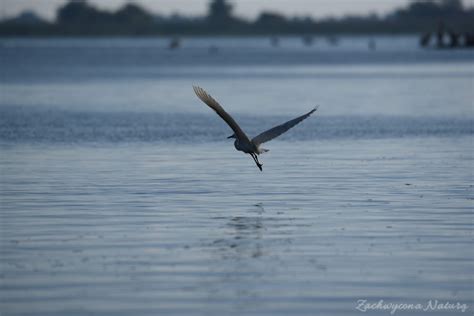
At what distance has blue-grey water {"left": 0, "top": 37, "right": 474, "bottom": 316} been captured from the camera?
962cm

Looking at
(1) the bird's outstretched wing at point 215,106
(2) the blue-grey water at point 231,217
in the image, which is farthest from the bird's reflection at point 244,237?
(1) the bird's outstretched wing at point 215,106

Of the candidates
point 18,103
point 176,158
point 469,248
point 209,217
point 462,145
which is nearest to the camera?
point 469,248

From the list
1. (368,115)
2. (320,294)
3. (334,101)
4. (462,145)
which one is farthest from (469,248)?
(334,101)

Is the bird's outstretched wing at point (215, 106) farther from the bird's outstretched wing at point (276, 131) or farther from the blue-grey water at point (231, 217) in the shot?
the blue-grey water at point (231, 217)

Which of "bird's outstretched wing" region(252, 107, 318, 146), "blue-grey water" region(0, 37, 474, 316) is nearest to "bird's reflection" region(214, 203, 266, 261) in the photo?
"blue-grey water" region(0, 37, 474, 316)

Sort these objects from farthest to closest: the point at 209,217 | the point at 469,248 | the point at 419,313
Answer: the point at 209,217 < the point at 469,248 < the point at 419,313

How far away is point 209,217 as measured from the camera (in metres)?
13.4

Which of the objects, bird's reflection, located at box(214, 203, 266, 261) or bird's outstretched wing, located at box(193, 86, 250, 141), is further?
bird's outstretched wing, located at box(193, 86, 250, 141)

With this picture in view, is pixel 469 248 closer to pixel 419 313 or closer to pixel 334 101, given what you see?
pixel 419 313

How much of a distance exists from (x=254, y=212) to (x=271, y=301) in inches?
174

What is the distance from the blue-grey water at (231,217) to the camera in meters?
9.62

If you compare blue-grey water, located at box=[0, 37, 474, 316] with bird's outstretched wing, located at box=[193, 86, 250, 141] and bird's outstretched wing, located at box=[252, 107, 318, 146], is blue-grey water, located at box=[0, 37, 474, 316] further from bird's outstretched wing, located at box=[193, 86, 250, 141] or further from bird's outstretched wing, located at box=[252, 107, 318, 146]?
bird's outstretched wing, located at box=[193, 86, 250, 141]

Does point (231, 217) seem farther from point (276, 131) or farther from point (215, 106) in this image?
point (276, 131)

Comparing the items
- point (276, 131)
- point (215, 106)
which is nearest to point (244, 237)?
point (215, 106)
